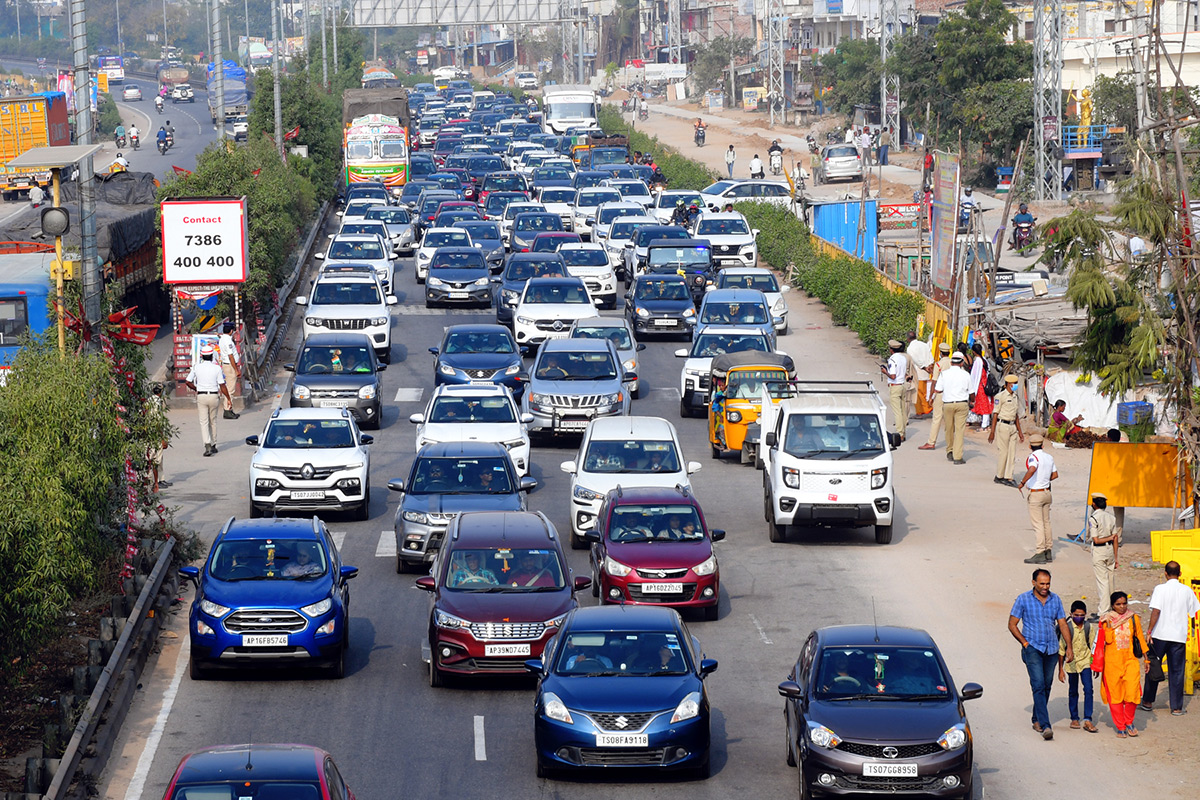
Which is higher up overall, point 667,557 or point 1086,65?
point 1086,65

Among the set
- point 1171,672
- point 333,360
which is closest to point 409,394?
point 333,360

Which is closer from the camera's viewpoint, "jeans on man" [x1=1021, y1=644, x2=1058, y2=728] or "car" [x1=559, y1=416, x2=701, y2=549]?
"jeans on man" [x1=1021, y1=644, x2=1058, y2=728]

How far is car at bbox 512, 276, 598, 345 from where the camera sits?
37.2 m

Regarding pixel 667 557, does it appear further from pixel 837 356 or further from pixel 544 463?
pixel 837 356

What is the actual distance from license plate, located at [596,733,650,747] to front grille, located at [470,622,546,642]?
267 centimetres

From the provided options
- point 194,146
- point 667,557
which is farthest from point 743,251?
point 194,146

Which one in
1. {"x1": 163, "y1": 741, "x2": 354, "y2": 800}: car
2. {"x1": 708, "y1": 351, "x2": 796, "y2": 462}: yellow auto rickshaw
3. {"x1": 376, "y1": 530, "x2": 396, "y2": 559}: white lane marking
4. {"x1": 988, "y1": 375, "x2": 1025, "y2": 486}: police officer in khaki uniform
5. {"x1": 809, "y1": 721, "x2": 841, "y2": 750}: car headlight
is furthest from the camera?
{"x1": 708, "y1": 351, "x2": 796, "y2": 462}: yellow auto rickshaw

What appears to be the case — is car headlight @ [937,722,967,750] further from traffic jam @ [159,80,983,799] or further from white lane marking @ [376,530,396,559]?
white lane marking @ [376,530,396,559]

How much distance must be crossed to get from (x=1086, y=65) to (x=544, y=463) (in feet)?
181

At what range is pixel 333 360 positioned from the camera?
31578mm

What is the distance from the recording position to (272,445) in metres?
24.9

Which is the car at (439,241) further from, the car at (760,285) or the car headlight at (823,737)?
the car headlight at (823,737)

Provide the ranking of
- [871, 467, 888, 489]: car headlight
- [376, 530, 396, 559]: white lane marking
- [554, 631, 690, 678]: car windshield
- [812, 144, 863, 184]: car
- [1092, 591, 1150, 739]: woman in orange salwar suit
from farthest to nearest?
[812, 144, 863, 184]: car
[376, 530, 396, 559]: white lane marking
[871, 467, 888, 489]: car headlight
[1092, 591, 1150, 739]: woman in orange salwar suit
[554, 631, 690, 678]: car windshield

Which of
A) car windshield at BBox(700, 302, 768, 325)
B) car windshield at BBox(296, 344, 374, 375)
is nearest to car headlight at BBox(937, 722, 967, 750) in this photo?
car windshield at BBox(296, 344, 374, 375)
